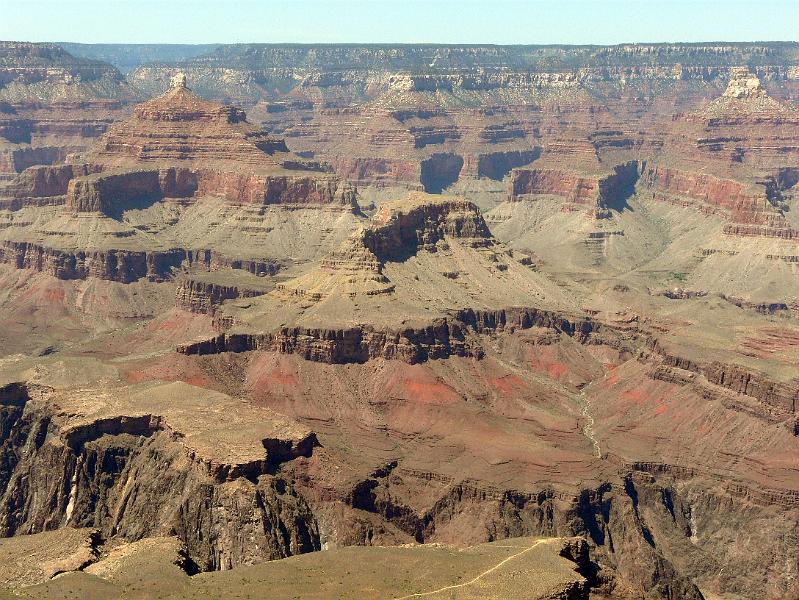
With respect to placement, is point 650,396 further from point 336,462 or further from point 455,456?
point 336,462

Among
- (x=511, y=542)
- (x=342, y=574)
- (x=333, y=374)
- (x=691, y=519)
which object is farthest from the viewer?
(x=333, y=374)

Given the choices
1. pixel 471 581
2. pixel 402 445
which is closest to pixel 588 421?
pixel 402 445

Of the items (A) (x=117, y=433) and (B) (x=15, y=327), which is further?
(B) (x=15, y=327)

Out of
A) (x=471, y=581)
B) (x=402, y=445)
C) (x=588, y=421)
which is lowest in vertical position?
(x=402, y=445)

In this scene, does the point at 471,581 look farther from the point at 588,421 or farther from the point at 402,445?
the point at 588,421

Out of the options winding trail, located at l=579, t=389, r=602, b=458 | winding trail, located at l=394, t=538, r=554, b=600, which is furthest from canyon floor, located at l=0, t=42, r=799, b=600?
winding trail, located at l=579, t=389, r=602, b=458

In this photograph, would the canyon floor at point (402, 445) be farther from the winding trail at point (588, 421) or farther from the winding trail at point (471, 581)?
the winding trail at point (588, 421)

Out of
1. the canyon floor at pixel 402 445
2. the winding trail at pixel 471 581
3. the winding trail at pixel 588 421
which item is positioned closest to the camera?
the winding trail at pixel 471 581

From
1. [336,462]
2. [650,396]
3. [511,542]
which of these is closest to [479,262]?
[650,396]

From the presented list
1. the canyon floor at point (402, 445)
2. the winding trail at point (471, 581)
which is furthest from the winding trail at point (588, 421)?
the winding trail at point (471, 581)
